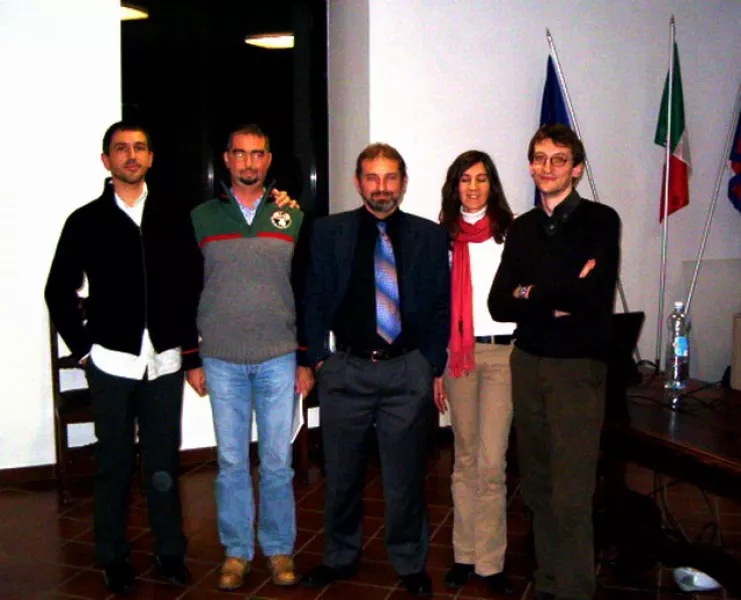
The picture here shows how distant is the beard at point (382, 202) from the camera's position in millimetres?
2932

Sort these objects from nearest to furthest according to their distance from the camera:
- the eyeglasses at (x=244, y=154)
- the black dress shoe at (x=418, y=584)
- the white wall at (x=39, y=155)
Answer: the eyeglasses at (x=244, y=154) → the black dress shoe at (x=418, y=584) → the white wall at (x=39, y=155)

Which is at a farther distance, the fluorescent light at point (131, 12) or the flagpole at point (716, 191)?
the flagpole at point (716, 191)

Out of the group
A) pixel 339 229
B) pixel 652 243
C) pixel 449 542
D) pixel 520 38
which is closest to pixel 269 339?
pixel 339 229

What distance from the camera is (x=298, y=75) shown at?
5414 mm

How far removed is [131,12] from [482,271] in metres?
3.00

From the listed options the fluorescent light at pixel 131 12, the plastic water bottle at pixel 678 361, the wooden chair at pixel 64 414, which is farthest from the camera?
the fluorescent light at pixel 131 12

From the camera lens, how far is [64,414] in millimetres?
4074

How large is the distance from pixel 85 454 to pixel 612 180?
12.1ft

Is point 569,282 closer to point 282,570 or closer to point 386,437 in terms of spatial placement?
point 386,437

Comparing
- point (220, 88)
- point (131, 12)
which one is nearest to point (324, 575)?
point (220, 88)

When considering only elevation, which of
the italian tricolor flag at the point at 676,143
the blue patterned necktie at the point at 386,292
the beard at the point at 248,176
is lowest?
the blue patterned necktie at the point at 386,292

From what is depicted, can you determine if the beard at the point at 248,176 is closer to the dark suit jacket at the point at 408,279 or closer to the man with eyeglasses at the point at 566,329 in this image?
the dark suit jacket at the point at 408,279

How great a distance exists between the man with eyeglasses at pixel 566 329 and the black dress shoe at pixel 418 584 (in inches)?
18.8

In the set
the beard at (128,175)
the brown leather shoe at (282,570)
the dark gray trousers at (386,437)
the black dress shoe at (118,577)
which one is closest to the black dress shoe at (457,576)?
the dark gray trousers at (386,437)
